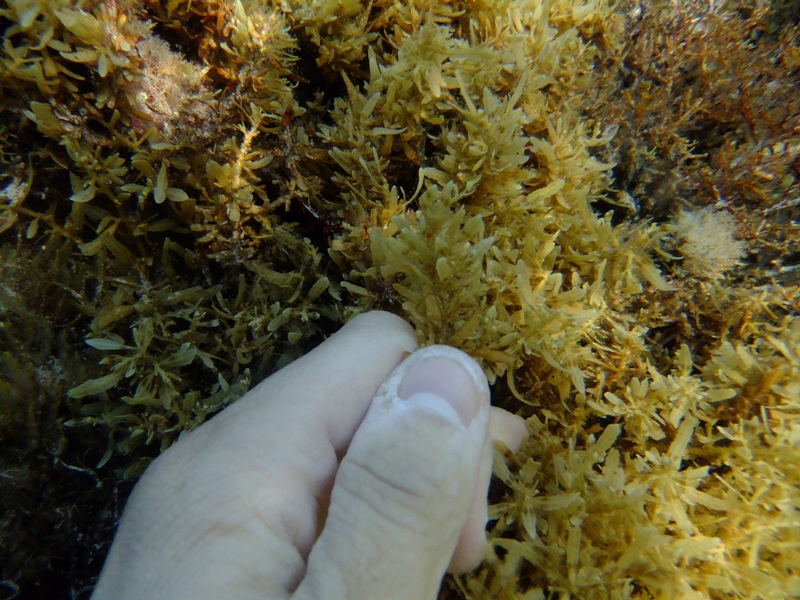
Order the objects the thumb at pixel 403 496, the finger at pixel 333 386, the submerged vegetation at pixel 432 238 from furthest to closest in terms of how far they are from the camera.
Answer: the submerged vegetation at pixel 432 238
the finger at pixel 333 386
the thumb at pixel 403 496

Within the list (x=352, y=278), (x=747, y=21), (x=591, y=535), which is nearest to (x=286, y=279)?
(x=352, y=278)

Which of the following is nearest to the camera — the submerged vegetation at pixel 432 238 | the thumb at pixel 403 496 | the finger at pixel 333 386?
the thumb at pixel 403 496

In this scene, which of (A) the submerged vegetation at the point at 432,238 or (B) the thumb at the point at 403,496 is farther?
(A) the submerged vegetation at the point at 432,238

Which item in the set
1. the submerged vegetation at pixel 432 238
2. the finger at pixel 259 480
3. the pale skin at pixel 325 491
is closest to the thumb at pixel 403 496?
the pale skin at pixel 325 491

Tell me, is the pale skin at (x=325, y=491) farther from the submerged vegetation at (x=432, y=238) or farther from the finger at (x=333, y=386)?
the submerged vegetation at (x=432, y=238)

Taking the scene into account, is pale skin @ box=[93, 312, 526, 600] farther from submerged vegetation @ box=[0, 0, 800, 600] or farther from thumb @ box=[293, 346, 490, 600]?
submerged vegetation @ box=[0, 0, 800, 600]

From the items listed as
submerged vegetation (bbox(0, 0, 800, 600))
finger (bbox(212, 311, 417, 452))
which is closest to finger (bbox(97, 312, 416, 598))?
finger (bbox(212, 311, 417, 452))

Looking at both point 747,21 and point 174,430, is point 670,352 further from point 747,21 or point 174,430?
point 174,430
